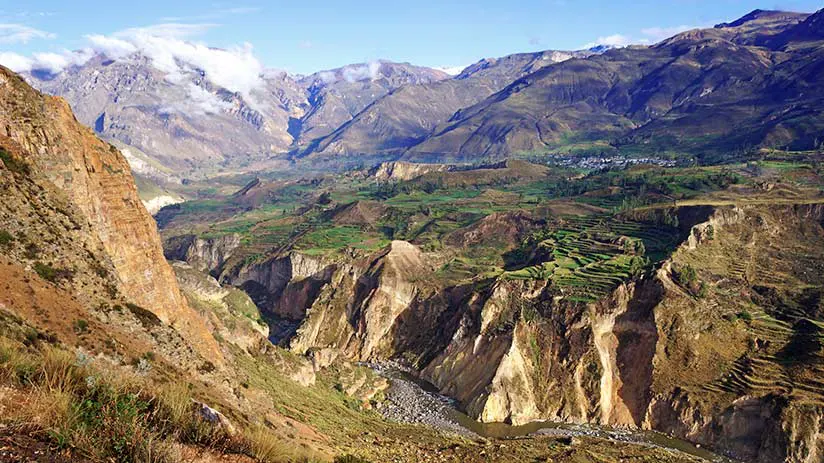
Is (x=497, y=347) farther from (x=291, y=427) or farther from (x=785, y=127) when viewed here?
(x=785, y=127)

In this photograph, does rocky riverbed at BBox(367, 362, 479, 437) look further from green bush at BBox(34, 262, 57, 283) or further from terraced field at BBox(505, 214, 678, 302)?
green bush at BBox(34, 262, 57, 283)

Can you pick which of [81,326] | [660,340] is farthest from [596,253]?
[81,326]

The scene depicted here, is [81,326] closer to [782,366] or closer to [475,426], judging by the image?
[475,426]

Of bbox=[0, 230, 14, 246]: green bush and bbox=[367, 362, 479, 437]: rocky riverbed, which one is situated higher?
bbox=[0, 230, 14, 246]: green bush

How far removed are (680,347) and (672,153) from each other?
485ft

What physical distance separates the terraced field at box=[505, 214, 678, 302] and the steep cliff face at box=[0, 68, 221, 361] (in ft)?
148

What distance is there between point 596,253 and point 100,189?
6417 cm

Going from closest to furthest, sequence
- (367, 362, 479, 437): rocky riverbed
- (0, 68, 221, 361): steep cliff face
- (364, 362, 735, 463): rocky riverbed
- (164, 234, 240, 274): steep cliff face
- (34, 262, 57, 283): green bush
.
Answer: (34, 262, 57, 283): green bush → (0, 68, 221, 361): steep cliff face → (364, 362, 735, 463): rocky riverbed → (367, 362, 479, 437): rocky riverbed → (164, 234, 240, 274): steep cliff face

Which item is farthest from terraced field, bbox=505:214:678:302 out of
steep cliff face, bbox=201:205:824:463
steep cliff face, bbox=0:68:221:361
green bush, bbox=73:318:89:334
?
green bush, bbox=73:318:89:334

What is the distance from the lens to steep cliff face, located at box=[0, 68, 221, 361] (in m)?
31.3

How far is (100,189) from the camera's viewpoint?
37219 millimetres

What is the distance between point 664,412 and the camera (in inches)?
2183

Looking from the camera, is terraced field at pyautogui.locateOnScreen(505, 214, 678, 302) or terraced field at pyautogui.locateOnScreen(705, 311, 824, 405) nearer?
terraced field at pyautogui.locateOnScreen(705, 311, 824, 405)

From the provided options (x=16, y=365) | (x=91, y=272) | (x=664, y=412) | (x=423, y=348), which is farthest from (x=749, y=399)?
(x=16, y=365)
